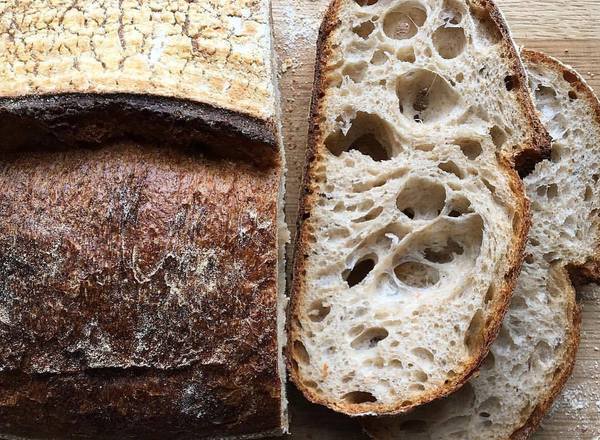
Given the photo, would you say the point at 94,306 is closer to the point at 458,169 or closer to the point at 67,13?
the point at 67,13

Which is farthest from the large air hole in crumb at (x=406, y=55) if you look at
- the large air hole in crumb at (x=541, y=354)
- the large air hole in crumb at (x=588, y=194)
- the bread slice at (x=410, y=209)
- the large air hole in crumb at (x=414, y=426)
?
the large air hole in crumb at (x=414, y=426)

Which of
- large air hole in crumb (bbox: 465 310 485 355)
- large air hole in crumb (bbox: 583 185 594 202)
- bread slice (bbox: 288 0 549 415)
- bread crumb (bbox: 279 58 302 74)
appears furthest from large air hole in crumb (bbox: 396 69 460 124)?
large air hole in crumb (bbox: 465 310 485 355)

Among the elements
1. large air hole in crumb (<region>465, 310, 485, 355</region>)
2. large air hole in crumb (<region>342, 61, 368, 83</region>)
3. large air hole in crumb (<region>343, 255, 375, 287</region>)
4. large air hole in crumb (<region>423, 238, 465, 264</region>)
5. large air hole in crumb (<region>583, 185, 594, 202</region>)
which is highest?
large air hole in crumb (<region>342, 61, 368, 83</region>)

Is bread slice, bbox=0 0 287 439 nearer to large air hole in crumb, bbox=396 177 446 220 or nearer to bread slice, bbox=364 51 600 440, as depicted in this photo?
large air hole in crumb, bbox=396 177 446 220

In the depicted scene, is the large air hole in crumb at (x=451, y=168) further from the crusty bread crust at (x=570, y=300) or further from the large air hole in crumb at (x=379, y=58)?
the crusty bread crust at (x=570, y=300)

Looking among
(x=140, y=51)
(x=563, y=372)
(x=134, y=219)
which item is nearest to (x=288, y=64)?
(x=140, y=51)

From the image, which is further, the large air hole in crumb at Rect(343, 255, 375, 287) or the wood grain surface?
the wood grain surface

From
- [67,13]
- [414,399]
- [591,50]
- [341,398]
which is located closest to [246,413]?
[341,398]
